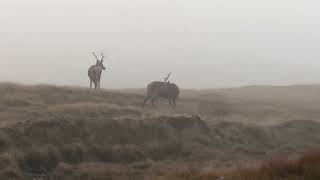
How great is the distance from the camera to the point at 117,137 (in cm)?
2761

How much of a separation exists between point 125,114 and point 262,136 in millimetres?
7260

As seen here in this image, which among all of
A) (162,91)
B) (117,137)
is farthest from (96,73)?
(117,137)

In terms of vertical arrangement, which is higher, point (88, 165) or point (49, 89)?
point (49, 89)

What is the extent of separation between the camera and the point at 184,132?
1192 inches

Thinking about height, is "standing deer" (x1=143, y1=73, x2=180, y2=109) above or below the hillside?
above

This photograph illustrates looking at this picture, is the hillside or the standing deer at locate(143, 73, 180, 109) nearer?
the hillside

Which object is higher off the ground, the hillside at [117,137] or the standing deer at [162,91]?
the standing deer at [162,91]

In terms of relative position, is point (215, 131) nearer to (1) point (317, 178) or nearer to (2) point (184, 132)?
(2) point (184, 132)

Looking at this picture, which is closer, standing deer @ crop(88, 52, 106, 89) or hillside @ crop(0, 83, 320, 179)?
hillside @ crop(0, 83, 320, 179)

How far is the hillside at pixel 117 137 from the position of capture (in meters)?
22.2

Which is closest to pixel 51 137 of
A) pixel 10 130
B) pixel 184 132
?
pixel 10 130

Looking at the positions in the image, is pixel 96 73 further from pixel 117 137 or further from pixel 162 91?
pixel 117 137

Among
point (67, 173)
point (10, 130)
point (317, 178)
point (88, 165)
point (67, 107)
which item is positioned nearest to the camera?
point (317, 178)

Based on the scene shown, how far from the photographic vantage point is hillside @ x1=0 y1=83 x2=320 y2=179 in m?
22.2
